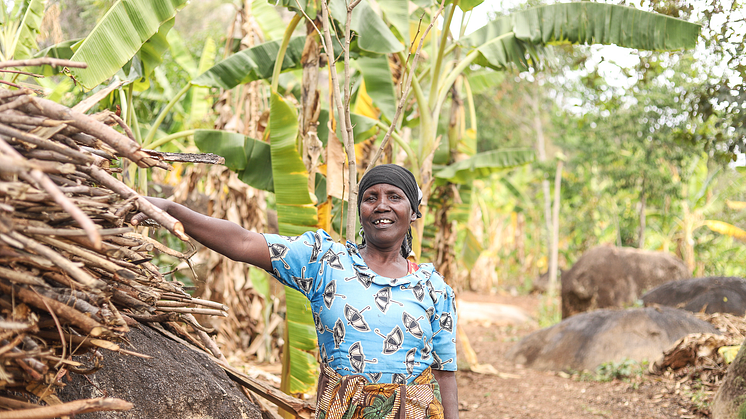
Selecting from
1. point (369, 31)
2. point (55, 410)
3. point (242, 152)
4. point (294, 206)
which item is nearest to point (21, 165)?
point (55, 410)

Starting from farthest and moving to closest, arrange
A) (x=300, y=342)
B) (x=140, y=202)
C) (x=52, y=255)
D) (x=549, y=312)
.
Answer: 1. (x=549, y=312)
2. (x=300, y=342)
3. (x=140, y=202)
4. (x=52, y=255)

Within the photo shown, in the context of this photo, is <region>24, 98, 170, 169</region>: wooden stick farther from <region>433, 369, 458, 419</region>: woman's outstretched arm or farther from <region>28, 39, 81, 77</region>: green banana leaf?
<region>28, 39, 81, 77</region>: green banana leaf

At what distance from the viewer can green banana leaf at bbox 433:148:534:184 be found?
5.41m

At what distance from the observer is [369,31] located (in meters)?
A: 4.11

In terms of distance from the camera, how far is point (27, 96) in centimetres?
137

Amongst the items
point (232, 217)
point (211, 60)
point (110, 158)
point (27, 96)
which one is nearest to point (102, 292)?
point (110, 158)

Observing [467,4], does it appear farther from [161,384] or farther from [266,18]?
[161,384]

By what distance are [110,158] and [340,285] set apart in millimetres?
917

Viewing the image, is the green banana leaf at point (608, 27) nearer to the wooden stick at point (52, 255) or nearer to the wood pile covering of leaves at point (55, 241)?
the wood pile covering of leaves at point (55, 241)

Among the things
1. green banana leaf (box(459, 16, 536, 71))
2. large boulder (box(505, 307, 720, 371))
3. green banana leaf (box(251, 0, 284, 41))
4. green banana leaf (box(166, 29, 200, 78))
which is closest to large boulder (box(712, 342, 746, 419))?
large boulder (box(505, 307, 720, 371))

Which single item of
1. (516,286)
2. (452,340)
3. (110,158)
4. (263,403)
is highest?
(110,158)

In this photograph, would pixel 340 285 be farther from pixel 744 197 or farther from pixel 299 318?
pixel 744 197

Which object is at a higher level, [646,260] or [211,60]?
[211,60]

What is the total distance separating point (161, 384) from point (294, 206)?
186 cm
